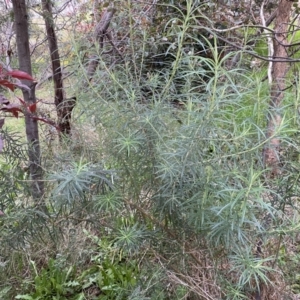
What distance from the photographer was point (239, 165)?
1.14m

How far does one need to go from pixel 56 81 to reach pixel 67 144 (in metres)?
0.83

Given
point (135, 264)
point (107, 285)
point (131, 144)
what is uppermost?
point (131, 144)

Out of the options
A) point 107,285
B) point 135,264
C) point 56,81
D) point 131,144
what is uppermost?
point 56,81

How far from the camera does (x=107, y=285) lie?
1747 millimetres

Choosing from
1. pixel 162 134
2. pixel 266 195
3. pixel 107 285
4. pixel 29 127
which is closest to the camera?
pixel 162 134

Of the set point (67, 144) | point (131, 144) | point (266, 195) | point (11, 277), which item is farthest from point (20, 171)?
point (266, 195)

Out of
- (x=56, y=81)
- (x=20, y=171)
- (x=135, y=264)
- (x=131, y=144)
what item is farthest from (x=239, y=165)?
(x=56, y=81)

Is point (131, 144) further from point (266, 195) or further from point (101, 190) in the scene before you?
point (266, 195)

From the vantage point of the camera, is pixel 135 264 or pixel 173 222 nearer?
pixel 173 222

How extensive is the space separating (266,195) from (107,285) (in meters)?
0.86

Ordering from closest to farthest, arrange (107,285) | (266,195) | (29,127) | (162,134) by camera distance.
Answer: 1. (162,134)
2. (266,195)
3. (29,127)
4. (107,285)

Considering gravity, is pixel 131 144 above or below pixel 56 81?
below

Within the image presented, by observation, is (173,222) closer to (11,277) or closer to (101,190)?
(101,190)

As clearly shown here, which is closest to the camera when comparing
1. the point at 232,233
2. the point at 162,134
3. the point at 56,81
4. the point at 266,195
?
the point at 232,233
